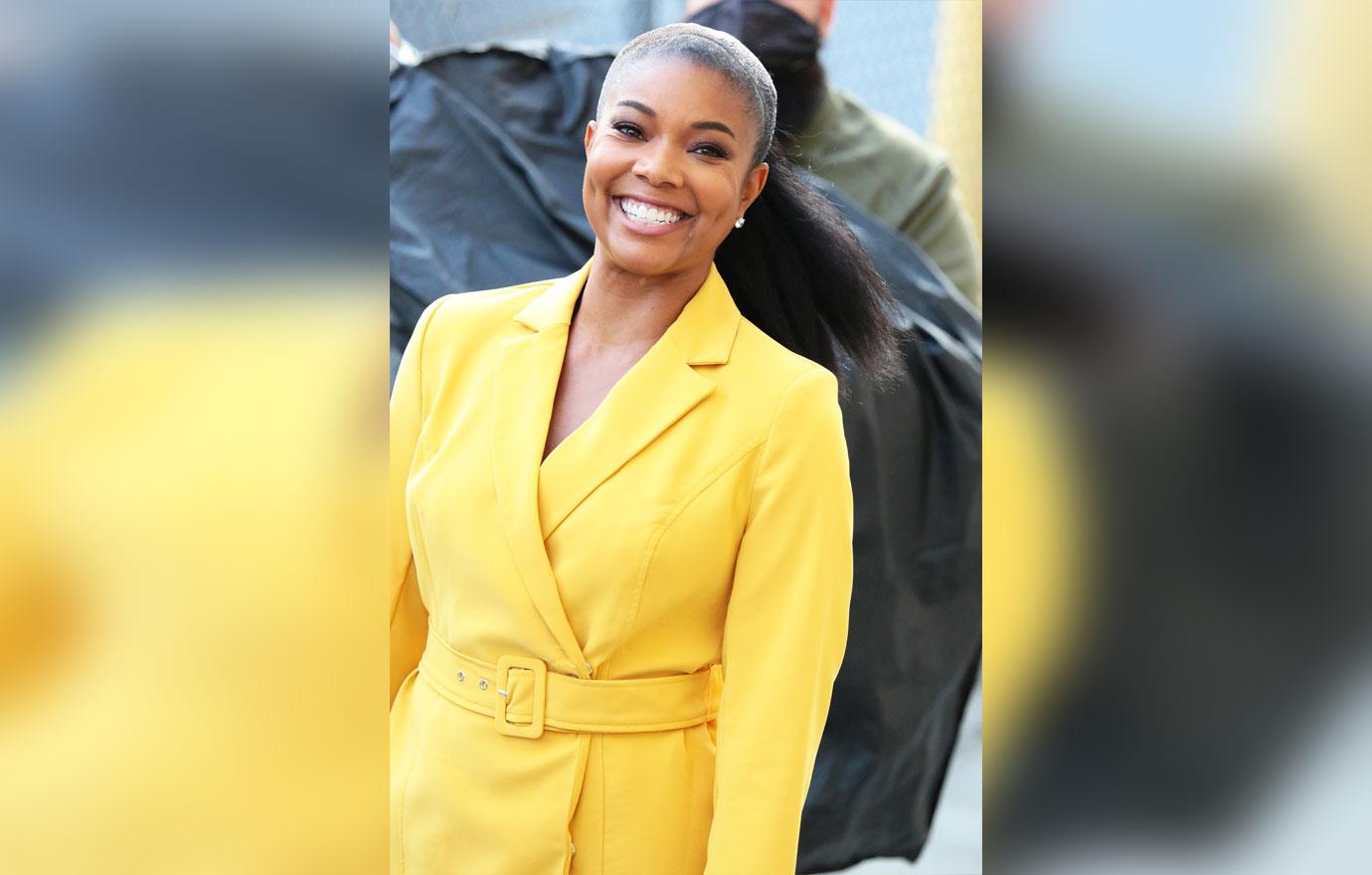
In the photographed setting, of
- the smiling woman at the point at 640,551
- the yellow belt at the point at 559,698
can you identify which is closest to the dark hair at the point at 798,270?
the smiling woman at the point at 640,551

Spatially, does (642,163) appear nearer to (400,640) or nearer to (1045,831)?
(400,640)

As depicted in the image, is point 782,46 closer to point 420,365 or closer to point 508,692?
point 420,365

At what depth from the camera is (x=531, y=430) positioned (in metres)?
1.44

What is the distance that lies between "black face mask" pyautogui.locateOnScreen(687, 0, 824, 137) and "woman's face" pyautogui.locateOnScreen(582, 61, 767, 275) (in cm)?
50

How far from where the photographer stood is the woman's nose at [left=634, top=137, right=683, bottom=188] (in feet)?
4.62

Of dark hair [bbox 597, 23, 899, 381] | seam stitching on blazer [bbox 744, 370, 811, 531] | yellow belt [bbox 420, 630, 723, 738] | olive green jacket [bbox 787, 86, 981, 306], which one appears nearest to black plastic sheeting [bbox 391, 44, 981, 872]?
olive green jacket [bbox 787, 86, 981, 306]

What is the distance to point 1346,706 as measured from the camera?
2.00 feet

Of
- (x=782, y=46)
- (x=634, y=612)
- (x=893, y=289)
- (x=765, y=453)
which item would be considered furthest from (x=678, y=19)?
(x=634, y=612)

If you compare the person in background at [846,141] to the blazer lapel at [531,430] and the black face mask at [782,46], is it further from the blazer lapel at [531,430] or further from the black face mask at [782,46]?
the blazer lapel at [531,430]

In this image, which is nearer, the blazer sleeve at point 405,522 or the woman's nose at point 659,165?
the woman's nose at point 659,165

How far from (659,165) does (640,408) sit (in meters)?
0.27

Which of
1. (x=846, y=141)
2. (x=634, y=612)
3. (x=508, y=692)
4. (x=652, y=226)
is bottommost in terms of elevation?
(x=508, y=692)

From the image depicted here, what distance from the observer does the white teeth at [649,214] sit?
1.44 metres

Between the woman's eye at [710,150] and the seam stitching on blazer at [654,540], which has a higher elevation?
the woman's eye at [710,150]
